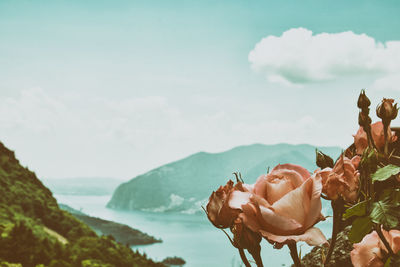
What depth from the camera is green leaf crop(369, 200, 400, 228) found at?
3.11 ft

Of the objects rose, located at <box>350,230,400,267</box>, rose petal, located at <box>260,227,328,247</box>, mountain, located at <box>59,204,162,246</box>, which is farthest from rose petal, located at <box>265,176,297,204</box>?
mountain, located at <box>59,204,162,246</box>

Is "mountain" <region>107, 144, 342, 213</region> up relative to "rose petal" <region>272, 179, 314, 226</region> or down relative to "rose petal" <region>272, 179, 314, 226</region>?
up

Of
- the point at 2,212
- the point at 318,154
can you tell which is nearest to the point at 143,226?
the point at 2,212

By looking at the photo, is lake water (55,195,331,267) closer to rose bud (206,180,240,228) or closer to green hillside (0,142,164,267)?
green hillside (0,142,164,267)

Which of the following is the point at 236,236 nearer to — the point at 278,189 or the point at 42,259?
the point at 278,189

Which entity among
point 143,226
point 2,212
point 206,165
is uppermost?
point 206,165

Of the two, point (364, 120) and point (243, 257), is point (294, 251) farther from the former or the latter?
point (364, 120)

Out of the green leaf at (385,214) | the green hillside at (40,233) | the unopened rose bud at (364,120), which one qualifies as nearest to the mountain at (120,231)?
the green hillside at (40,233)

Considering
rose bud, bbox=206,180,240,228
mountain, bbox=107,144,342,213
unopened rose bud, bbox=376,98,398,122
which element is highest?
mountain, bbox=107,144,342,213

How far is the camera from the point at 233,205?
39.0 inches

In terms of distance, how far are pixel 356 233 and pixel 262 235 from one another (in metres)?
0.29

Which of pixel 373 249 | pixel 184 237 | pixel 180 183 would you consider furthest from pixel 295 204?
pixel 180 183

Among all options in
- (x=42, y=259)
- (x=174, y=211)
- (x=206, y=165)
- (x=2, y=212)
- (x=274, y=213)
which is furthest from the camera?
(x=206, y=165)

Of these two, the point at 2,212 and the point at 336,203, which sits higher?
the point at 2,212
